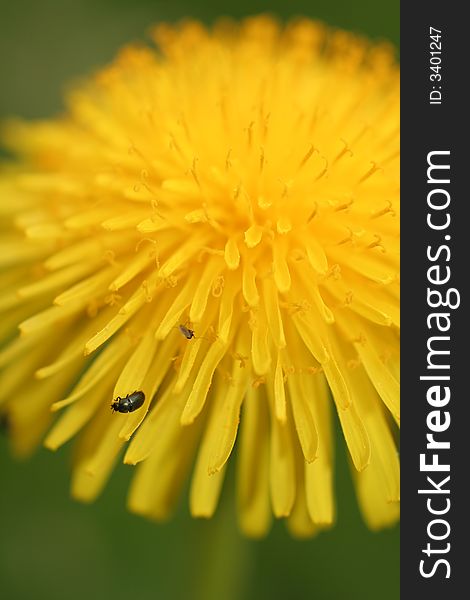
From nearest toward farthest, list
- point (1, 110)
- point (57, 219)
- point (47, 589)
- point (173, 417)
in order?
point (173, 417) → point (57, 219) → point (47, 589) → point (1, 110)

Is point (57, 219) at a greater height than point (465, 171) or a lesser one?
lesser

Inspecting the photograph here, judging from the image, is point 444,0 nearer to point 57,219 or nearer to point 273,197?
point 273,197

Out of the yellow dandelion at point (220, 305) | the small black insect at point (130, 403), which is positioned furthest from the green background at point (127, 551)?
the small black insect at point (130, 403)

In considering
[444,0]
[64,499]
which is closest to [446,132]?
[444,0]

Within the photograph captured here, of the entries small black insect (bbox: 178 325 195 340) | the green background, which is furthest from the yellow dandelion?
the green background

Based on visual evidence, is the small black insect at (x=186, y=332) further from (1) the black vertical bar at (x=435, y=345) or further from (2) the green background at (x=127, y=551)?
(2) the green background at (x=127, y=551)

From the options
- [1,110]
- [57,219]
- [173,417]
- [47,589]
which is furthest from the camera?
[1,110]

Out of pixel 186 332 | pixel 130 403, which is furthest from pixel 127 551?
pixel 186 332
